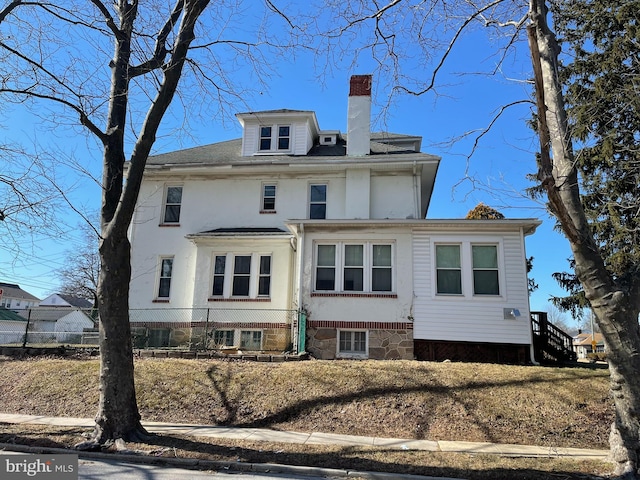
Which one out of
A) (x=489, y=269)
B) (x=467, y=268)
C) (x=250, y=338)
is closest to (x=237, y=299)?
(x=250, y=338)

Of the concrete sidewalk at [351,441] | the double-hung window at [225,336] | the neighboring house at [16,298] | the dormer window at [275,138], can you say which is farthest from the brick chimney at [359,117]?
the neighboring house at [16,298]

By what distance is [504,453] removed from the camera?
22.0 feet

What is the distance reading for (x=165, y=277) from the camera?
16812mm

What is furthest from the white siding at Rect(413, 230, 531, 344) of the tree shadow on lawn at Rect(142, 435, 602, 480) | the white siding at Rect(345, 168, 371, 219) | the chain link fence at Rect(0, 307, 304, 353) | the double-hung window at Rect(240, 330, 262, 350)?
the tree shadow on lawn at Rect(142, 435, 602, 480)

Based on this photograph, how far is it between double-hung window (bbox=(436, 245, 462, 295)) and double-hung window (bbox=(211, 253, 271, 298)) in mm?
5899

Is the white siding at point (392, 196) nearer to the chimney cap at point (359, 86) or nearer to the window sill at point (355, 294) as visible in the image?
the chimney cap at point (359, 86)

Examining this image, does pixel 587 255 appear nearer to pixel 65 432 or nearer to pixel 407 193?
pixel 65 432

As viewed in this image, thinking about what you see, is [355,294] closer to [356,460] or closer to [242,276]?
[242,276]

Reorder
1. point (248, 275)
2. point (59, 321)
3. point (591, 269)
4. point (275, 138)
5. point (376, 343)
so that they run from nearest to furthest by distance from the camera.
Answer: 1. point (591, 269)
2. point (376, 343)
3. point (248, 275)
4. point (275, 138)
5. point (59, 321)

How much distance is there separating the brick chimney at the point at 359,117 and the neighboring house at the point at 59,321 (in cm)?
1119

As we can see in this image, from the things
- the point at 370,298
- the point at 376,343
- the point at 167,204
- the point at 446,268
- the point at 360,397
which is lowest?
the point at 360,397

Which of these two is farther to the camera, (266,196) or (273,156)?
(273,156)

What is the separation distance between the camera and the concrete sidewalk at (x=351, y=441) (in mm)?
6758

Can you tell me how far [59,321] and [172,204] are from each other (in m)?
8.97
